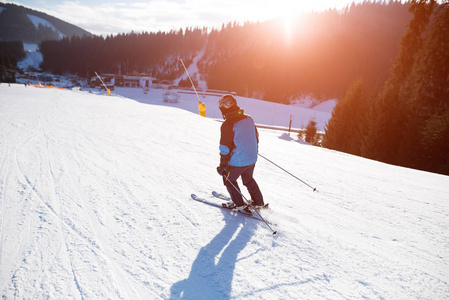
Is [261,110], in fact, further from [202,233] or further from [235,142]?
[202,233]

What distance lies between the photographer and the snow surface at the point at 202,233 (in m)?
2.43

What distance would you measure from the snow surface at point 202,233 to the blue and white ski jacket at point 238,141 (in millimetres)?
996

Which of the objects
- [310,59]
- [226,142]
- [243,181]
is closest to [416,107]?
[243,181]

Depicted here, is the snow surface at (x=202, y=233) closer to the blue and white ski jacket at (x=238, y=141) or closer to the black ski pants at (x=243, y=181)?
the black ski pants at (x=243, y=181)

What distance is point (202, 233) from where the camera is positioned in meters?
3.33

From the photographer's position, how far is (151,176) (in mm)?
5340

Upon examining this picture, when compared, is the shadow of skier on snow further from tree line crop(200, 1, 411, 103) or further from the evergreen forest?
tree line crop(200, 1, 411, 103)

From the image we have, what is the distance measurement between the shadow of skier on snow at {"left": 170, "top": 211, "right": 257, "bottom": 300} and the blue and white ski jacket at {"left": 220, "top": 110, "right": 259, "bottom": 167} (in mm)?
1018

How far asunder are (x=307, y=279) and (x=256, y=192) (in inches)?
61.7

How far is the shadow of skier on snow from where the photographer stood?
2342mm

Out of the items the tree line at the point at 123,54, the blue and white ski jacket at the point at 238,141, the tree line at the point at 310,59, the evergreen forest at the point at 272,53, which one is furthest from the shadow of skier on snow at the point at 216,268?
the tree line at the point at 123,54

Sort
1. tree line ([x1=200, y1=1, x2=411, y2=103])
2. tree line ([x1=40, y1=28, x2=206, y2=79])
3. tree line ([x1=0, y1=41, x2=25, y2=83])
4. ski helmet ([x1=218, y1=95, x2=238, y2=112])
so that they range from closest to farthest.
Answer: ski helmet ([x1=218, y1=95, x2=238, y2=112]) < tree line ([x1=0, y1=41, x2=25, y2=83]) < tree line ([x1=200, y1=1, x2=411, y2=103]) < tree line ([x1=40, y1=28, x2=206, y2=79])

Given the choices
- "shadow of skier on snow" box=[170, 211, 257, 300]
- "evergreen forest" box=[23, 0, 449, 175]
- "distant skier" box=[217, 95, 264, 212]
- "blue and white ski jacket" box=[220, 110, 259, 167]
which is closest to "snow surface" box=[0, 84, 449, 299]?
"shadow of skier on snow" box=[170, 211, 257, 300]

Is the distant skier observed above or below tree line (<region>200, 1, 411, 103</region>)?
below
